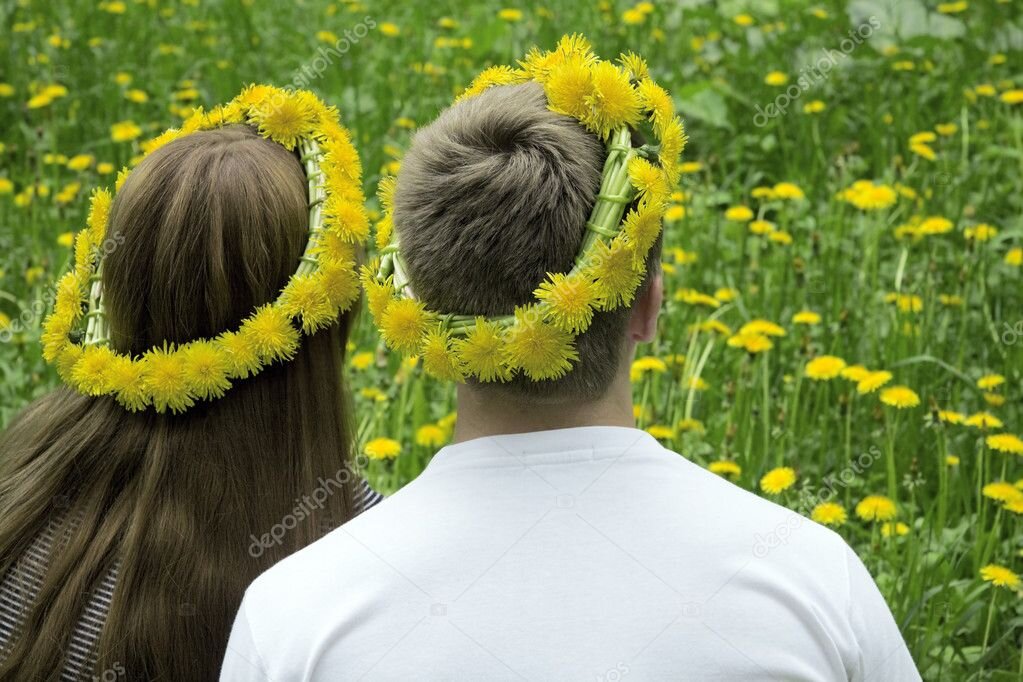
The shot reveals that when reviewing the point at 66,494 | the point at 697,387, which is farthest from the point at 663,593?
the point at 697,387

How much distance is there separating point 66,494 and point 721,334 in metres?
1.80

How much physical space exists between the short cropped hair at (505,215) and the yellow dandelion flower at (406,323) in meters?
Answer: 0.02

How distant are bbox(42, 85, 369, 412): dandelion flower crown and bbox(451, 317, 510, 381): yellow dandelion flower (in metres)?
0.59

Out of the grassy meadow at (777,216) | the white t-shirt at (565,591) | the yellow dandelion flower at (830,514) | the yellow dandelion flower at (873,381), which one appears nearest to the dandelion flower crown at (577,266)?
the white t-shirt at (565,591)

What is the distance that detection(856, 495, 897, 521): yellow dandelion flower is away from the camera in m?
2.40

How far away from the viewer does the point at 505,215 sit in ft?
3.95

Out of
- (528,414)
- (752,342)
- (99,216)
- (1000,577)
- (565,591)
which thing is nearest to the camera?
(565,591)

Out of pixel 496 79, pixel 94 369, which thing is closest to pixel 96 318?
pixel 94 369

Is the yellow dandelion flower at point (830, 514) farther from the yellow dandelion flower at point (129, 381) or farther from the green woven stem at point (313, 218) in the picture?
the yellow dandelion flower at point (129, 381)

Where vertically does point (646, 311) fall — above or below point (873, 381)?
above

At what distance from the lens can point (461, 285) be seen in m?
1.25

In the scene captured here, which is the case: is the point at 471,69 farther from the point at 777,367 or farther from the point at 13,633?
the point at 13,633

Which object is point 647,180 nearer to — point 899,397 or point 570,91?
point 570,91

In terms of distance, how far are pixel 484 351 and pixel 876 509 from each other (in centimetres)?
139
